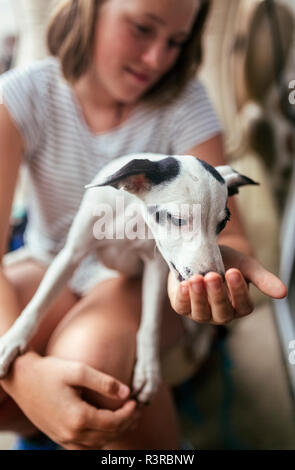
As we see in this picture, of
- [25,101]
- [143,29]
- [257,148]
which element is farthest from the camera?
[257,148]

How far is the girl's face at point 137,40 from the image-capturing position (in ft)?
1.57

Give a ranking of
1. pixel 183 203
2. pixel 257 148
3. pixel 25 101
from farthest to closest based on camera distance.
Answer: pixel 257 148, pixel 25 101, pixel 183 203

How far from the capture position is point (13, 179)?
626mm

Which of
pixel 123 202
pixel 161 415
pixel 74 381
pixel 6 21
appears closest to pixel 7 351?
pixel 74 381

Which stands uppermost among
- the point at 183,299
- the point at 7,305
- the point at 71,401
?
the point at 183,299

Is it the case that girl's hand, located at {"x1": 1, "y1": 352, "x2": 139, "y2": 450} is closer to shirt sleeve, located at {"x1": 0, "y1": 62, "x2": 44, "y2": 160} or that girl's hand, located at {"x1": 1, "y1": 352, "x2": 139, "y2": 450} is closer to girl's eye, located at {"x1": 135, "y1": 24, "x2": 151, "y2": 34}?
shirt sleeve, located at {"x1": 0, "y1": 62, "x2": 44, "y2": 160}

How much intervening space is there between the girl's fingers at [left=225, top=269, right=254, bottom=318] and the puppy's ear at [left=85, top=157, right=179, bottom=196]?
107 millimetres

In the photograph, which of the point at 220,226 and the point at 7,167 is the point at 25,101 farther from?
the point at 220,226

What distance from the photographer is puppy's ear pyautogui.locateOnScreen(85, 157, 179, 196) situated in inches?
14.9

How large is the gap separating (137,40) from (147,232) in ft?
0.77

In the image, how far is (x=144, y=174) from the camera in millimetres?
383

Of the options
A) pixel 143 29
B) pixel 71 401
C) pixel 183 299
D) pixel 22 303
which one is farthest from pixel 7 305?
pixel 143 29

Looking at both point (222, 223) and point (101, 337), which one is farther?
point (101, 337)
